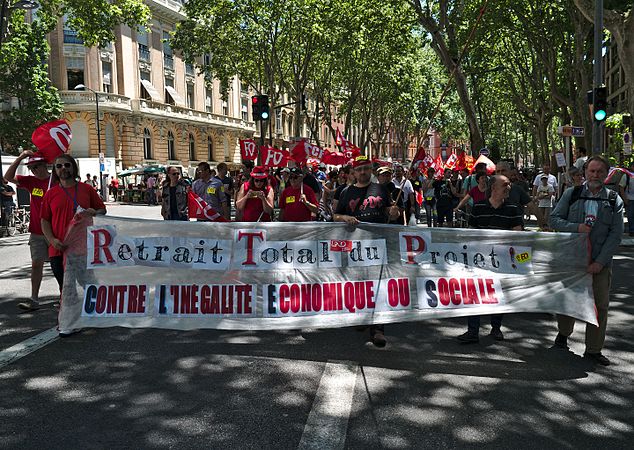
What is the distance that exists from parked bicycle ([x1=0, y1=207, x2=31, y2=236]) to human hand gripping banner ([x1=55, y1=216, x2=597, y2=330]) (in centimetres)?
1443

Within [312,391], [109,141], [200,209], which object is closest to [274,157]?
[200,209]

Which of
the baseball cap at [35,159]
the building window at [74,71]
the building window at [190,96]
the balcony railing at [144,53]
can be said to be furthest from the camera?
the building window at [190,96]

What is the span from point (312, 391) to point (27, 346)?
293 cm

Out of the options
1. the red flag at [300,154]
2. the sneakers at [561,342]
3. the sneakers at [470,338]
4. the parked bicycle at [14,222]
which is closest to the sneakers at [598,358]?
the sneakers at [561,342]

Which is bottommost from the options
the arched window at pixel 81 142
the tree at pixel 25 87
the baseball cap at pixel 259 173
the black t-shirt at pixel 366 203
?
the black t-shirt at pixel 366 203

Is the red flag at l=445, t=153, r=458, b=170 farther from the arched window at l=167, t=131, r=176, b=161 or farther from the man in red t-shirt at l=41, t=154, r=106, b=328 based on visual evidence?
the arched window at l=167, t=131, r=176, b=161

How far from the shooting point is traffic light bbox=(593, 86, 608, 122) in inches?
619

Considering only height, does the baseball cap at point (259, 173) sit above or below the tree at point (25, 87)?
below

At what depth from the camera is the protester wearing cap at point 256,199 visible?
778 cm

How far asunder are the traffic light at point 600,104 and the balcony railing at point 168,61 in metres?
41.5

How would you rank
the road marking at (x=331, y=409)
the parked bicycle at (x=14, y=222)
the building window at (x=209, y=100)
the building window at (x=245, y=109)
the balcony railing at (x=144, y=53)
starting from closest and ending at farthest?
1. the road marking at (x=331, y=409)
2. the parked bicycle at (x=14, y=222)
3. the balcony railing at (x=144, y=53)
4. the building window at (x=209, y=100)
5. the building window at (x=245, y=109)

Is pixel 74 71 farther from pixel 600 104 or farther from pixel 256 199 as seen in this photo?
pixel 256 199

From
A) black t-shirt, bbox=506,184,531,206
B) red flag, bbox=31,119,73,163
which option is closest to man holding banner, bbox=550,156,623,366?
black t-shirt, bbox=506,184,531,206

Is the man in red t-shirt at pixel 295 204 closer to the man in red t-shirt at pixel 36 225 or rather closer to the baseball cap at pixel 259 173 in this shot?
the baseball cap at pixel 259 173
